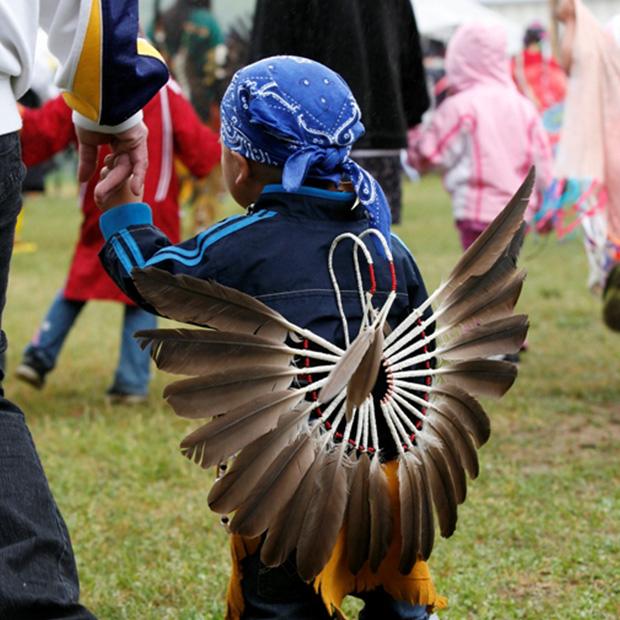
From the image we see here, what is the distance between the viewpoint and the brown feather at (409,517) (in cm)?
222

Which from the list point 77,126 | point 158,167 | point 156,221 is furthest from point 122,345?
point 77,126

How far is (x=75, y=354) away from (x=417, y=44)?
3086 millimetres

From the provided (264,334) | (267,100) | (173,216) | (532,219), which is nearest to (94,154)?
(267,100)

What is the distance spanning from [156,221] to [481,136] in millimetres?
1942

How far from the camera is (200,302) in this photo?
7.11 feet

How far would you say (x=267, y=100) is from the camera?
2312 mm

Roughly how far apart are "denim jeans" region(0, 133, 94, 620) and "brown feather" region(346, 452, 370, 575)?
1.62 feet

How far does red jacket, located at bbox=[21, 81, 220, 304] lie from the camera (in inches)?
207

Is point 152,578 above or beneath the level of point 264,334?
beneath

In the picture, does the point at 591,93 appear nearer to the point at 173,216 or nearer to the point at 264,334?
the point at 173,216

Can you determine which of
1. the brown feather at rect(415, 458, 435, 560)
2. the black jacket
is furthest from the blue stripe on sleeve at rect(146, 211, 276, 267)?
the black jacket

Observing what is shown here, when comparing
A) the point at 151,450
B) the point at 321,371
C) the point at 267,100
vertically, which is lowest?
the point at 151,450

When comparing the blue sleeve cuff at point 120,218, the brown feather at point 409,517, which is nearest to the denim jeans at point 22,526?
the blue sleeve cuff at point 120,218

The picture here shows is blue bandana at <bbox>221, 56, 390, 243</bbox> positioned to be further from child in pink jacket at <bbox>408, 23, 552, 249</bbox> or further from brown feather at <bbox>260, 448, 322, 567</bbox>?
child in pink jacket at <bbox>408, 23, 552, 249</bbox>
